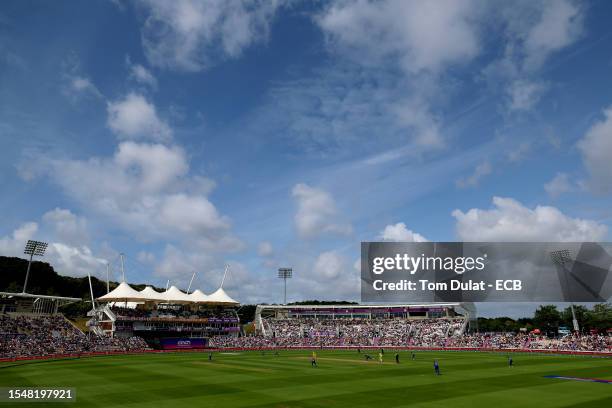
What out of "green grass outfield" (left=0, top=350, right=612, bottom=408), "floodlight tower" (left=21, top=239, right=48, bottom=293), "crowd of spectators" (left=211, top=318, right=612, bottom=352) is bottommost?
"green grass outfield" (left=0, top=350, right=612, bottom=408)

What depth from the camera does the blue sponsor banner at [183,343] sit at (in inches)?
3782

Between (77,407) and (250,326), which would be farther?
(250,326)

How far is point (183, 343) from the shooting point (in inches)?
3858

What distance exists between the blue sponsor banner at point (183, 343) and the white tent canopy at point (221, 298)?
11579 millimetres

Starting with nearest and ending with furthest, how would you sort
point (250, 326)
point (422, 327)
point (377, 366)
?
point (377, 366)
point (422, 327)
point (250, 326)

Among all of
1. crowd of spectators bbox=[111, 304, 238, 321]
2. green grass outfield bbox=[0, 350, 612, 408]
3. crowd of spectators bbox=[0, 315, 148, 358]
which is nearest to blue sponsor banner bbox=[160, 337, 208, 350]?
crowd of spectators bbox=[111, 304, 238, 321]

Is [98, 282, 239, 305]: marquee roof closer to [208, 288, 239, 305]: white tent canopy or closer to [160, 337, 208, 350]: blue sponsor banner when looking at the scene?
[208, 288, 239, 305]: white tent canopy

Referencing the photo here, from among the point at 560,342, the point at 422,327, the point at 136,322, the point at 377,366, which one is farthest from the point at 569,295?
the point at 136,322

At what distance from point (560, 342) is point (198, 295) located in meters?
77.9

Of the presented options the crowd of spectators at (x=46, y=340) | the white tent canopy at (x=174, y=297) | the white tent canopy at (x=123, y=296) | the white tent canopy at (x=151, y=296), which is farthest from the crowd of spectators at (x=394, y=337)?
the crowd of spectators at (x=46, y=340)

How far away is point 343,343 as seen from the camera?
321ft

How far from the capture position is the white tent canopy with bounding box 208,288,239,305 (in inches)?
4386

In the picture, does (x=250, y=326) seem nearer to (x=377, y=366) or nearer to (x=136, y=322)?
(x=136, y=322)

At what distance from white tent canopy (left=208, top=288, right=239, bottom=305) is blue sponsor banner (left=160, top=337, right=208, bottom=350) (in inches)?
456
